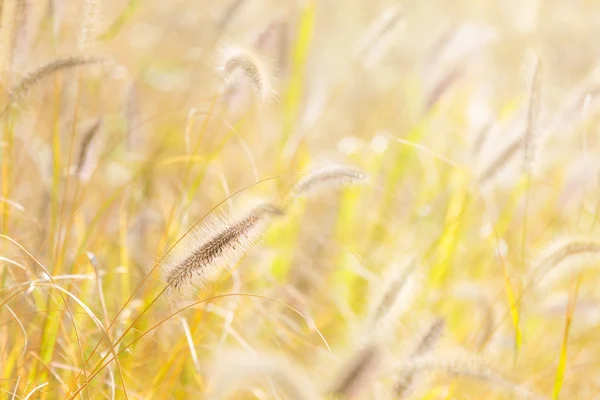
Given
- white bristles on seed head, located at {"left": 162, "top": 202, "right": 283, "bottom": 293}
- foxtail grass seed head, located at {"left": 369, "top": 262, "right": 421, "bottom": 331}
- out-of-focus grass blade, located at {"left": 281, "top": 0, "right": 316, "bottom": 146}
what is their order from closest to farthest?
white bristles on seed head, located at {"left": 162, "top": 202, "right": 283, "bottom": 293} → foxtail grass seed head, located at {"left": 369, "top": 262, "right": 421, "bottom": 331} → out-of-focus grass blade, located at {"left": 281, "top": 0, "right": 316, "bottom": 146}

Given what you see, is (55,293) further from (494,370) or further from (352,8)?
(352,8)

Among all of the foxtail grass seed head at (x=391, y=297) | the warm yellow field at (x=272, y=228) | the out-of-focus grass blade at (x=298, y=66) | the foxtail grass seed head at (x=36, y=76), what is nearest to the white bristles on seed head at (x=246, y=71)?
the warm yellow field at (x=272, y=228)

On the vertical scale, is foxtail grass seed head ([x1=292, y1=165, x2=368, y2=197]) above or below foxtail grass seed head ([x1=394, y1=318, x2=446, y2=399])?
above

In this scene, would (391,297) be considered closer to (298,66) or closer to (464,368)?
(464,368)

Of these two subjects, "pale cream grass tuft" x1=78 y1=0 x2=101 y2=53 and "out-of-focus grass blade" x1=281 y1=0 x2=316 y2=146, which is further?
"out-of-focus grass blade" x1=281 y1=0 x2=316 y2=146

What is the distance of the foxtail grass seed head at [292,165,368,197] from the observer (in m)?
1.28

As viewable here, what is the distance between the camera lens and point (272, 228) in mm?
1933

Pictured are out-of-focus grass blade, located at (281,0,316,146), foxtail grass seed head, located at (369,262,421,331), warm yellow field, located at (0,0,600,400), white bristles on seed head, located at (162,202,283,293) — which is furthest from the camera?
out-of-focus grass blade, located at (281,0,316,146)

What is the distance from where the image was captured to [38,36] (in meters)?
1.86

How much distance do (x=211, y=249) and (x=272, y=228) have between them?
92cm

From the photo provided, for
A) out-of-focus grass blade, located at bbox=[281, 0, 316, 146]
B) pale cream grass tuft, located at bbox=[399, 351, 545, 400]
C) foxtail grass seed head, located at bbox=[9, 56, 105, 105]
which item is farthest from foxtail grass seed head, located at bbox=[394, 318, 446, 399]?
out-of-focus grass blade, located at bbox=[281, 0, 316, 146]

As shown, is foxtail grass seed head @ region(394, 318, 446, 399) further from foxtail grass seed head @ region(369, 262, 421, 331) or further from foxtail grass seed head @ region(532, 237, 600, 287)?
foxtail grass seed head @ region(532, 237, 600, 287)

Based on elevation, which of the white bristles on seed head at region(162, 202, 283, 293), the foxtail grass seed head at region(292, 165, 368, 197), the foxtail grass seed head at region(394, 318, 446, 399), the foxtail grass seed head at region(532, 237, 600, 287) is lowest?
the white bristles on seed head at region(162, 202, 283, 293)

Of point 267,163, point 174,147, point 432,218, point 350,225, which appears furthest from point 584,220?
point 174,147
